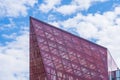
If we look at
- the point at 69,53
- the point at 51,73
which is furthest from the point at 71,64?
the point at 51,73

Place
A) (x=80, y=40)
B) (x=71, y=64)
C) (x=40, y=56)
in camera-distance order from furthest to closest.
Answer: (x=80, y=40)
(x=71, y=64)
(x=40, y=56)

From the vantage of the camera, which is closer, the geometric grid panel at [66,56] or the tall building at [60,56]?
the tall building at [60,56]

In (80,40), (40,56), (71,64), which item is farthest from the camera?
(80,40)

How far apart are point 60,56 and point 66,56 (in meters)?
1.90

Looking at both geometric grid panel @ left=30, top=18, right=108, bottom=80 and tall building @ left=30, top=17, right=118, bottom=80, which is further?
geometric grid panel @ left=30, top=18, right=108, bottom=80

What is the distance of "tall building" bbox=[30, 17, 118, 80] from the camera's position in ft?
224

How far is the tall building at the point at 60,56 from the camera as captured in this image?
68.4 metres

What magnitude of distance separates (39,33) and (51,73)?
25.7 feet

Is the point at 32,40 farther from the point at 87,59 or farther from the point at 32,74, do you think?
the point at 87,59

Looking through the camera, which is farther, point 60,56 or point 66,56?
point 66,56

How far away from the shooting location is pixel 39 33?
69625mm

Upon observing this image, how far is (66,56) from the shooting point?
239ft

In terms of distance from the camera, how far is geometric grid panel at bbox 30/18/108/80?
6850 cm

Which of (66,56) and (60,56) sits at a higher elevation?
(66,56)
